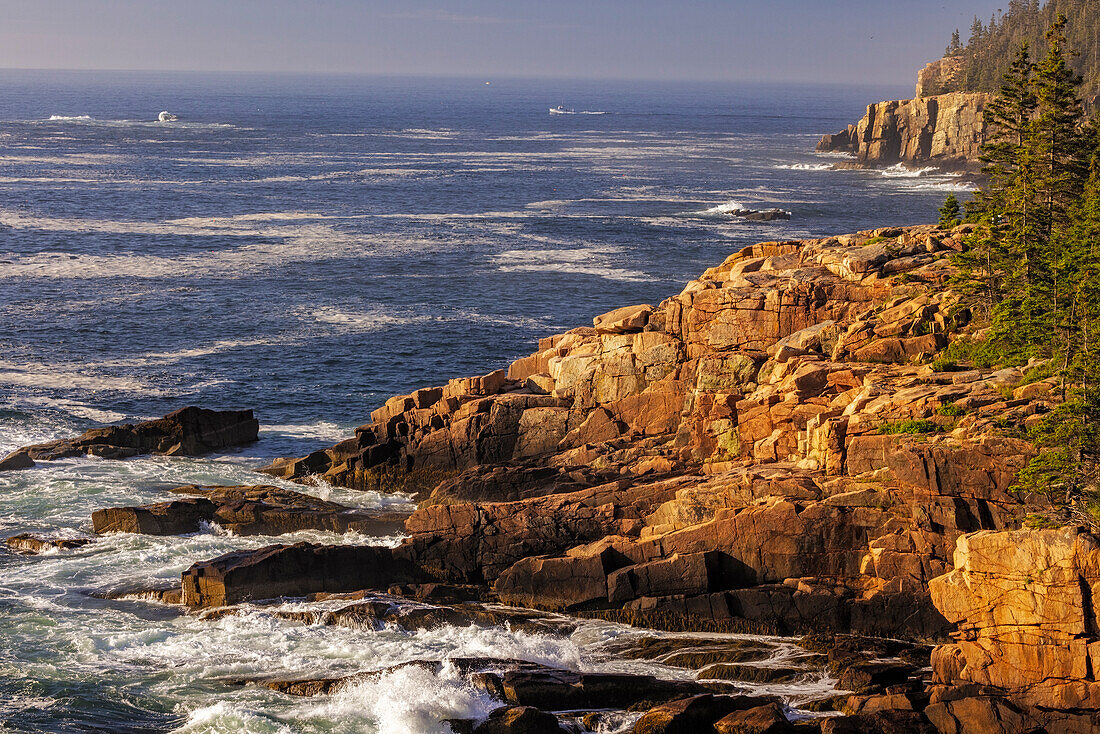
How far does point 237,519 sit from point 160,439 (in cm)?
1327

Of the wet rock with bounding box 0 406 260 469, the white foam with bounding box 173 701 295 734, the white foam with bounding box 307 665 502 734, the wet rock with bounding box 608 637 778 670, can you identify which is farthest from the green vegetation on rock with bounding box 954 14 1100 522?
the wet rock with bounding box 0 406 260 469

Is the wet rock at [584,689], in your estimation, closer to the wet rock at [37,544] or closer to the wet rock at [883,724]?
the wet rock at [883,724]

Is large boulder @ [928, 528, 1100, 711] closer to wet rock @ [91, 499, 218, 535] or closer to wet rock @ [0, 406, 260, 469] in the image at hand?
wet rock @ [91, 499, 218, 535]

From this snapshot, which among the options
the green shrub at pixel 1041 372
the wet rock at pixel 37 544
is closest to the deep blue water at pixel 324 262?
the wet rock at pixel 37 544

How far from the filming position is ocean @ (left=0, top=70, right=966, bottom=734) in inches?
1425

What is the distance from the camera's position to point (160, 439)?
59.8 metres

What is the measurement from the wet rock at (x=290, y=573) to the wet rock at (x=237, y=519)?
5201 millimetres

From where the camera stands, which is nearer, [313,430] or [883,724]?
[883,724]

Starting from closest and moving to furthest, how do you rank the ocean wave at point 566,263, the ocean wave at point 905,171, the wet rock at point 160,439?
1. the wet rock at point 160,439
2. the ocean wave at point 566,263
3. the ocean wave at point 905,171

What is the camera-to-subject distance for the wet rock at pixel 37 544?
46.7 meters

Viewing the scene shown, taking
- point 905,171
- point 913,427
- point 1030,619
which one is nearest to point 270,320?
point 913,427

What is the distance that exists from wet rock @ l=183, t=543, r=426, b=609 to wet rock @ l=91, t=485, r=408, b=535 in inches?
205

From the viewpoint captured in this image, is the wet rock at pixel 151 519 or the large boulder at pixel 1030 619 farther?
the wet rock at pixel 151 519

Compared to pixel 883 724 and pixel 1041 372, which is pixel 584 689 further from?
pixel 1041 372
